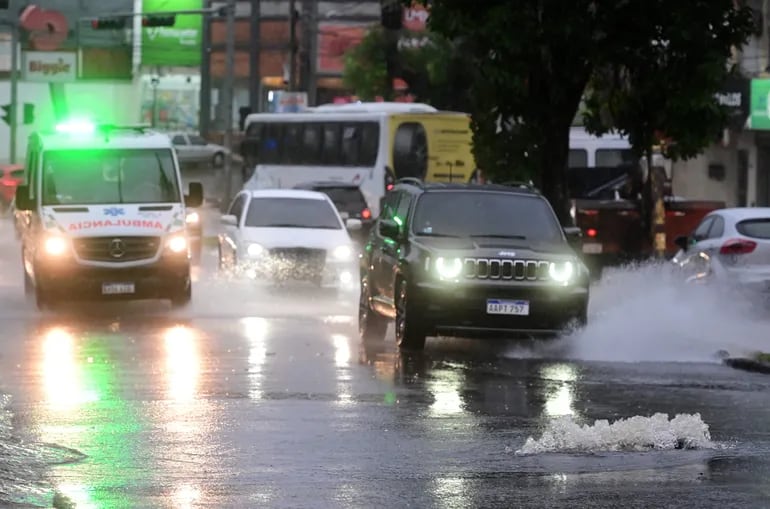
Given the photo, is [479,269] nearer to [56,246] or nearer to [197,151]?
[56,246]

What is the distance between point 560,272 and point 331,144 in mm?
32606

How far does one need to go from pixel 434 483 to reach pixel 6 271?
23.9 m

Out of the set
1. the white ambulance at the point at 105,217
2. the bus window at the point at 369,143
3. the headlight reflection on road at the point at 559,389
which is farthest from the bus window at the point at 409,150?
the headlight reflection on road at the point at 559,389

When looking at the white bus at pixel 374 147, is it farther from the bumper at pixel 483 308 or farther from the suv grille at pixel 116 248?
the bumper at pixel 483 308

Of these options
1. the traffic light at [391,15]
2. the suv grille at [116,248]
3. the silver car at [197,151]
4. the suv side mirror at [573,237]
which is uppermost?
the traffic light at [391,15]

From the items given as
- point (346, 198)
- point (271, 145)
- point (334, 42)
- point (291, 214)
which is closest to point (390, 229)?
point (291, 214)

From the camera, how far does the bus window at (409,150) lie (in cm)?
4872

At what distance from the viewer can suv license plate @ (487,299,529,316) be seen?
1828cm

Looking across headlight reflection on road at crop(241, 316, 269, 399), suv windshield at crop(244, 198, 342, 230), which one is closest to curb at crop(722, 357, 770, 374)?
headlight reflection on road at crop(241, 316, 269, 399)

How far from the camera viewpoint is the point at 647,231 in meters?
32.0

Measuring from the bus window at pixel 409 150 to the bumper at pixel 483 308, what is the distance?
30.3m

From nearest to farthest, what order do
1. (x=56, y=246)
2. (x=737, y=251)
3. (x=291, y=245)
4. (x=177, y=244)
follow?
(x=737, y=251), (x=56, y=246), (x=177, y=244), (x=291, y=245)

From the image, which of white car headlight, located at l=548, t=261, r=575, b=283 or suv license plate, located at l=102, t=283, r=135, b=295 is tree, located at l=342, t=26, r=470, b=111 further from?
white car headlight, located at l=548, t=261, r=575, b=283

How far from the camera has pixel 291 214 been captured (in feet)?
97.1
